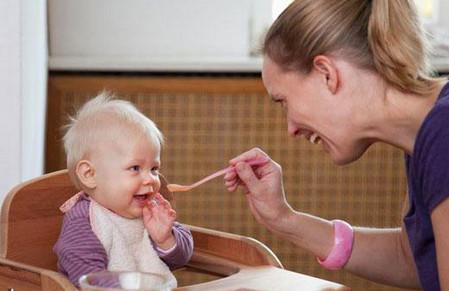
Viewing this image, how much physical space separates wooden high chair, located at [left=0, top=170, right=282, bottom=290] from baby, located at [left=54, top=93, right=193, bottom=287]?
9cm

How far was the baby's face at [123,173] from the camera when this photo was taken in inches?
69.1

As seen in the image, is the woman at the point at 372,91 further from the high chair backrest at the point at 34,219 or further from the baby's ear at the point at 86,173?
the high chair backrest at the point at 34,219

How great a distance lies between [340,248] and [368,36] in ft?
1.58

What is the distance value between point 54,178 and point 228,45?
1.40 m

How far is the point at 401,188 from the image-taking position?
3.20 meters

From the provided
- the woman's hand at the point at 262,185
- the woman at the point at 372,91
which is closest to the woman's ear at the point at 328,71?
the woman at the point at 372,91

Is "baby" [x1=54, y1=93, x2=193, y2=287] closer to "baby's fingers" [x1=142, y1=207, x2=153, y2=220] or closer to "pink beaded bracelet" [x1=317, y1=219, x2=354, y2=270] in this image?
"baby's fingers" [x1=142, y1=207, x2=153, y2=220]

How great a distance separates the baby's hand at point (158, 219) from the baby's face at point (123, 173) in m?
0.02

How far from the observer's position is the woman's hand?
1.83 m

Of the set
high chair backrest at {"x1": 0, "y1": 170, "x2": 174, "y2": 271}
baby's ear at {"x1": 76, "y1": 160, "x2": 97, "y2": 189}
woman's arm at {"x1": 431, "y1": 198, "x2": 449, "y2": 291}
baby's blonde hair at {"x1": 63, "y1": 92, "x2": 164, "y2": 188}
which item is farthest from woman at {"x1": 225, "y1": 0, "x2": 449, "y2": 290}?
high chair backrest at {"x1": 0, "y1": 170, "x2": 174, "y2": 271}

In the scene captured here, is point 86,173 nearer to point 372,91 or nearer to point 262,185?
point 262,185

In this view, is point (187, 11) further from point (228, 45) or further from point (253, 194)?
point (253, 194)

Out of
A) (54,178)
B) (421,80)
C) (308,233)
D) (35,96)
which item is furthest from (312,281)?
(35,96)

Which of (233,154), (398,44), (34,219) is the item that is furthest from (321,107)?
(233,154)
